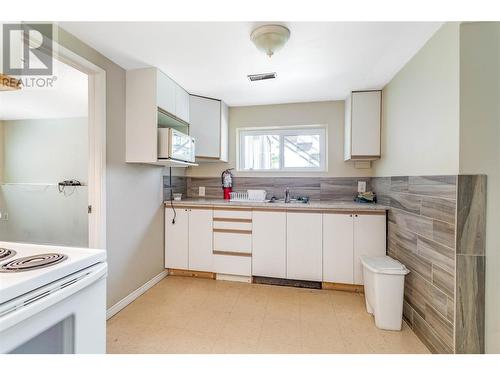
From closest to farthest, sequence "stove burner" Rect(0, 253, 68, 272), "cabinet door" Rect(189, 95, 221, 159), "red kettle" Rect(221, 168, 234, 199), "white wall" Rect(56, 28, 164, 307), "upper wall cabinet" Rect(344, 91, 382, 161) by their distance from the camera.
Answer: "stove burner" Rect(0, 253, 68, 272)
"white wall" Rect(56, 28, 164, 307)
"upper wall cabinet" Rect(344, 91, 382, 161)
"cabinet door" Rect(189, 95, 221, 159)
"red kettle" Rect(221, 168, 234, 199)

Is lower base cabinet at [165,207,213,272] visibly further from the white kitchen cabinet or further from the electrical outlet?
the electrical outlet

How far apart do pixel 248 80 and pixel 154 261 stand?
7.22ft

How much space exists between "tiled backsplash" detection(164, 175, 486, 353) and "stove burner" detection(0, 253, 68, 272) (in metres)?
1.97

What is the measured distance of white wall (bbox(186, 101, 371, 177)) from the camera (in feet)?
9.68

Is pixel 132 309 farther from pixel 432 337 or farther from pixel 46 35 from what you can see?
pixel 432 337

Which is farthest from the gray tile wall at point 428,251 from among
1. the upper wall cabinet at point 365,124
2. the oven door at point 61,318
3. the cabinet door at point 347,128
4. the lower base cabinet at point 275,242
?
the oven door at point 61,318

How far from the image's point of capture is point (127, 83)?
2.09 metres

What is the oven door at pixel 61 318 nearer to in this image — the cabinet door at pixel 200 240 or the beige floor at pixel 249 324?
the beige floor at pixel 249 324

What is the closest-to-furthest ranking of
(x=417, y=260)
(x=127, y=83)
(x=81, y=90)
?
(x=417, y=260) → (x=127, y=83) → (x=81, y=90)

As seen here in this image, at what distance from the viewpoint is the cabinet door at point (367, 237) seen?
2.28 m

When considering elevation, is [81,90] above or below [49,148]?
above

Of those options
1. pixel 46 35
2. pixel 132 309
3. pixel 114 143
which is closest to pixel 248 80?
pixel 114 143

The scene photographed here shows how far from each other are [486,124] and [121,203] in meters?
2.66

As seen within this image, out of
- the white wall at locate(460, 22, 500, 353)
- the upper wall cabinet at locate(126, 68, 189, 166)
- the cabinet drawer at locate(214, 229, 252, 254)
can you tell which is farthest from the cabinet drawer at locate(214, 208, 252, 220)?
the white wall at locate(460, 22, 500, 353)
